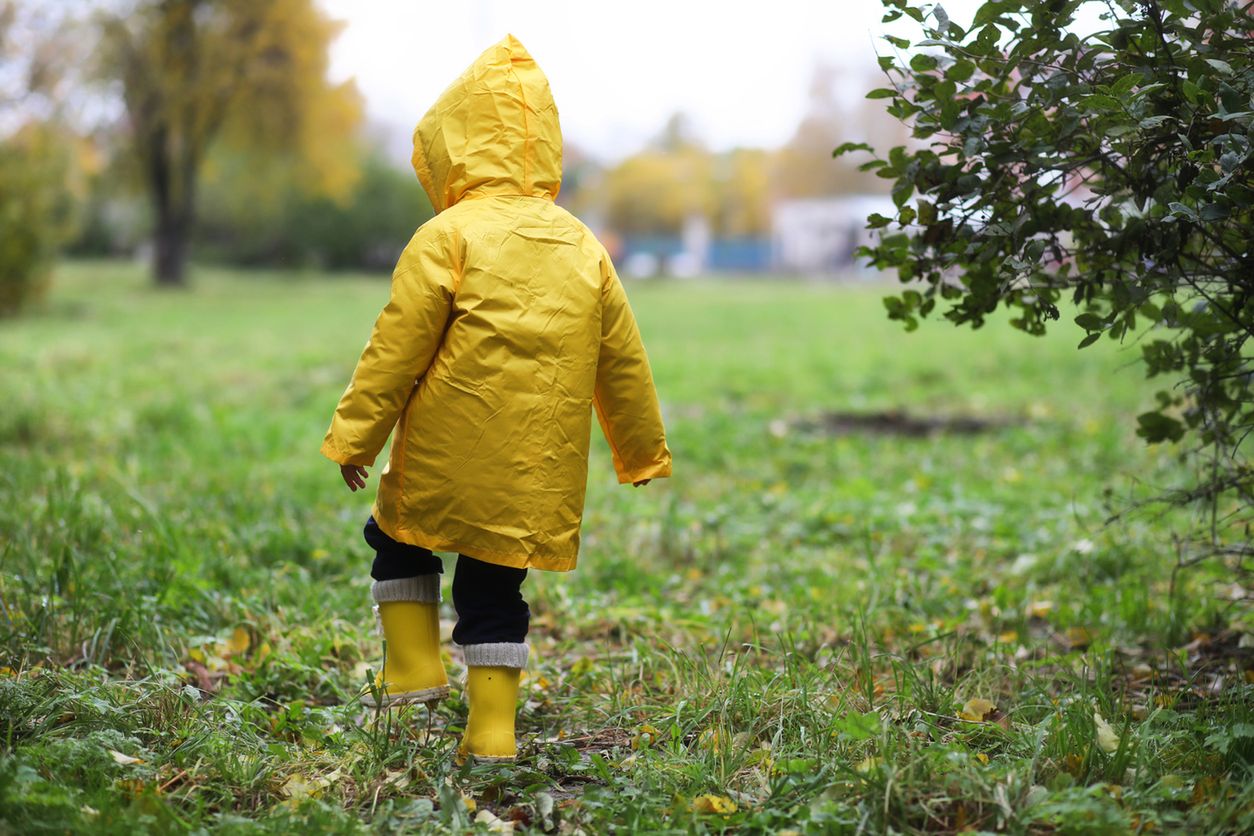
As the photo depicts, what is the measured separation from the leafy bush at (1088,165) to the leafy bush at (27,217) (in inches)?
623

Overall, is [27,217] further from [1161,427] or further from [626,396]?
[1161,427]

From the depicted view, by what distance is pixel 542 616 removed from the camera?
14.0ft

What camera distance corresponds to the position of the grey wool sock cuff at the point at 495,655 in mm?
2863

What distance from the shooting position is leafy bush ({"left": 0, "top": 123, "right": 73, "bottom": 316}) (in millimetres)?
15859

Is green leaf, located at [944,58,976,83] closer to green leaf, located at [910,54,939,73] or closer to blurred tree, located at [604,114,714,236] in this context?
green leaf, located at [910,54,939,73]

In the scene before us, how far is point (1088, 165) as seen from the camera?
3.01 m

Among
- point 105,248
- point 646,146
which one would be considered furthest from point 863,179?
point 105,248

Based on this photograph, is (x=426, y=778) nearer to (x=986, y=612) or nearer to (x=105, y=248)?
(x=986, y=612)

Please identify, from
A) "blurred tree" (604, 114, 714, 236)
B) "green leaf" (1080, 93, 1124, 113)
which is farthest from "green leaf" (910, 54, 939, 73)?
"blurred tree" (604, 114, 714, 236)

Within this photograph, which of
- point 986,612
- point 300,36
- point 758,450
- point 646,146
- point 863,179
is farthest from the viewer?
point 646,146

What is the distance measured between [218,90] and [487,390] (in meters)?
23.2

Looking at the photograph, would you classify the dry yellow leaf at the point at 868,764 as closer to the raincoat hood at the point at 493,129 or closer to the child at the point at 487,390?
the child at the point at 487,390

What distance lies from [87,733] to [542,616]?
1.88m

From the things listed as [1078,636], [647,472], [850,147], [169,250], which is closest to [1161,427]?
[1078,636]
